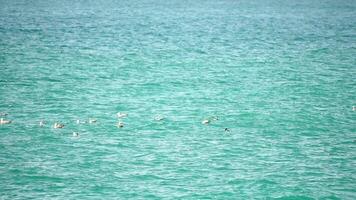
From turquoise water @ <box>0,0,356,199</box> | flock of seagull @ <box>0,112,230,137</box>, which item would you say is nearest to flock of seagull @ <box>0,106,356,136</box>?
flock of seagull @ <box>0,112,230,137</box>

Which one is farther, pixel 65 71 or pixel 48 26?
Answer: pixel 48 26

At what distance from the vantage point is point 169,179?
37156mm

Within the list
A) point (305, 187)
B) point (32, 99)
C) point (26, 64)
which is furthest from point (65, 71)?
point (305, 187)

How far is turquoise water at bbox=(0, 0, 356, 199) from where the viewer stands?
36.5 meters

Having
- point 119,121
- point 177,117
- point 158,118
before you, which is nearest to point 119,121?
point 119,121

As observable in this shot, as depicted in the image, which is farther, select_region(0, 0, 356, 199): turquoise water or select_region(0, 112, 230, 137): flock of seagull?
select_region(0, 112, 230, 137): flock of seagull

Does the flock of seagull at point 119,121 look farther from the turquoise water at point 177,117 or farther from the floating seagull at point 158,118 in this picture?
the turquoise water at point 177,117

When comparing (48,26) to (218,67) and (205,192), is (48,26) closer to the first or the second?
(218,67)

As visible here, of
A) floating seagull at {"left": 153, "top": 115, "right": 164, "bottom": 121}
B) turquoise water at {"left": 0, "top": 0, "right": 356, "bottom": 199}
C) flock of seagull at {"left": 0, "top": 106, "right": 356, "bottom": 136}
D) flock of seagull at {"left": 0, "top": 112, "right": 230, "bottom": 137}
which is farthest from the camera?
floating seagull at {"left": 153, "top": 115, "right": 164, "bottom": 121}

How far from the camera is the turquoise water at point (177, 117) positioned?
36.5 meters

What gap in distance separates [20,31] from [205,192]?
92492 millimetres

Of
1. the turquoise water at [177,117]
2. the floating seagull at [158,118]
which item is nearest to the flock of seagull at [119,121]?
the floating seagull at [158,118]

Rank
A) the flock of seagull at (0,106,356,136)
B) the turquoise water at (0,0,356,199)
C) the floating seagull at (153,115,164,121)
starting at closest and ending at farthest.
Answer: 1. the turquoise water at (0,0,356,199)
2. the flock of seagull at (0,106,356,136)
3. the floating seagull at (153,115,164,121)

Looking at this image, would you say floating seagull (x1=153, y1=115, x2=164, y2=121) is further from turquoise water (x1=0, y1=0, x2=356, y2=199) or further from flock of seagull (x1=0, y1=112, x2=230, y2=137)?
turquoise water (x1=0, y1=0, x2=356, y2=199)
